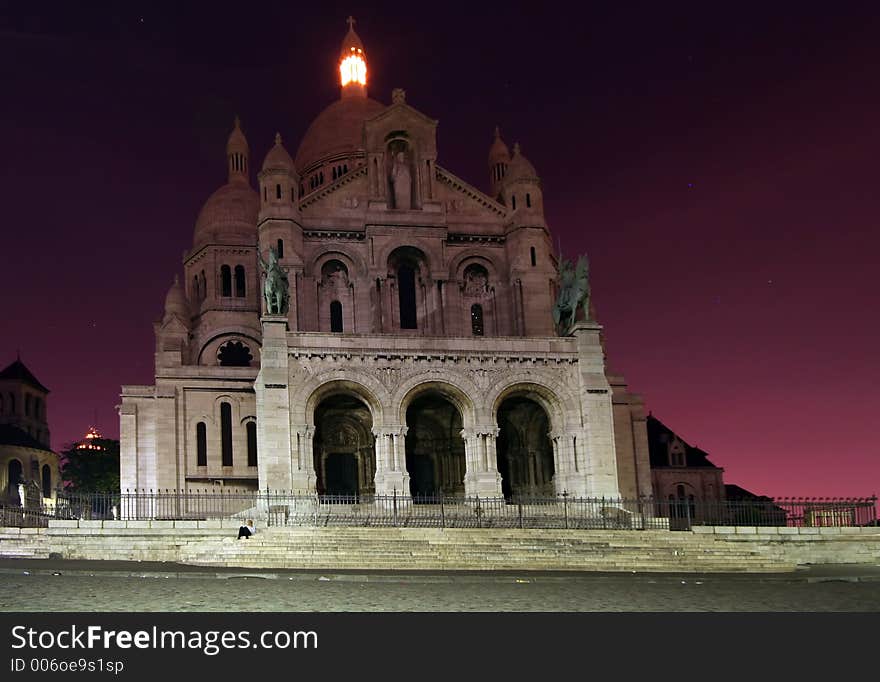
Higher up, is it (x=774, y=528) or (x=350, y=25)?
(x=350, y=25)

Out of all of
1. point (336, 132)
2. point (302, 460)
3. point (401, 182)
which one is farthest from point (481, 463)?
point (336, 132)

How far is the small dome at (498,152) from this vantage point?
2749 inches

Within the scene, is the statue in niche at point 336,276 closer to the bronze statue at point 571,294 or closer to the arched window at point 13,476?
the bronze statue at point 571,294

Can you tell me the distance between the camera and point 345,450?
5591cm

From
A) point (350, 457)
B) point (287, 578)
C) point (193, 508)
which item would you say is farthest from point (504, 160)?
point (287, 578)

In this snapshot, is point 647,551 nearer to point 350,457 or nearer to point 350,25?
point 350,457

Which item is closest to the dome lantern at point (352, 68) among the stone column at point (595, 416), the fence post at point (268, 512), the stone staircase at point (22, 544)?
the stone column at point (595, 416)

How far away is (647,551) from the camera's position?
36.4m

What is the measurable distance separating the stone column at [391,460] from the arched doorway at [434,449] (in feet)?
22.7

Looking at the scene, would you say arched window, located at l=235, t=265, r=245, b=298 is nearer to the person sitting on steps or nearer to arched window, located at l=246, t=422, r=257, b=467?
arched window, located at l=246, t=422, r=257, b=467

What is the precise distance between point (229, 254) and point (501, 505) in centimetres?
2903

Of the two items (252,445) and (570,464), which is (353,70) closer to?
(252,445)

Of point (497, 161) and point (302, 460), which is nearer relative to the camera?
point (302, 460)

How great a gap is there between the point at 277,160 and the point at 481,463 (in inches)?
783
